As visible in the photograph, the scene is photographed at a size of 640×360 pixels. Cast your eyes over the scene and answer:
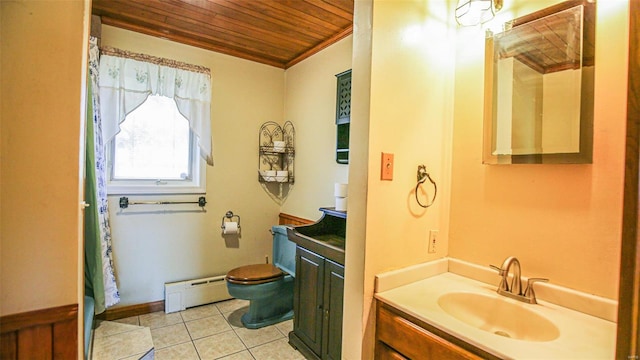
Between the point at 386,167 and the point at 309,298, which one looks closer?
the point at 386,167

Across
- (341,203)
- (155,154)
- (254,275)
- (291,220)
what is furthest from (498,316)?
(155,154)

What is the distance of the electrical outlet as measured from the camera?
4.99ft

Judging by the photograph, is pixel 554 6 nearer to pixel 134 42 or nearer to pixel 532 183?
pixel 532 183

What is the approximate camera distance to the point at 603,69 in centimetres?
110

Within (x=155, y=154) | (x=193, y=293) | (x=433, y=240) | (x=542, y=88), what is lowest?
(x=193, y=293)

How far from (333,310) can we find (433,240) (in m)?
0.73

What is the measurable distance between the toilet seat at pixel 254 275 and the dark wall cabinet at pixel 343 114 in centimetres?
109

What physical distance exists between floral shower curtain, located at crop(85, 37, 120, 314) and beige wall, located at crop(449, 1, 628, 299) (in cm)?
201

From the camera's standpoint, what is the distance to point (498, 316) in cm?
123

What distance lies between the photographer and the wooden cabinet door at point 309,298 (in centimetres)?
193

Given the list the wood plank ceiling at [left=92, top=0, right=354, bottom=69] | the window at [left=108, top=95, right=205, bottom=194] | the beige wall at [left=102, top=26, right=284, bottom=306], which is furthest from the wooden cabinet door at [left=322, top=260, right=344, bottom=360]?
the wood plank ceiling at [left=92, top=0, right=354, bottom=69]

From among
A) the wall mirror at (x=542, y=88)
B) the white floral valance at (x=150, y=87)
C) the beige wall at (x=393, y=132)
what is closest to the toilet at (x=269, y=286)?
the white floral valance at (x=150, y=87)

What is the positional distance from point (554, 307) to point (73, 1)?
1.89 m

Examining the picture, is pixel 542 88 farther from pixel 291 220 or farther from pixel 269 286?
pixel 291 220
